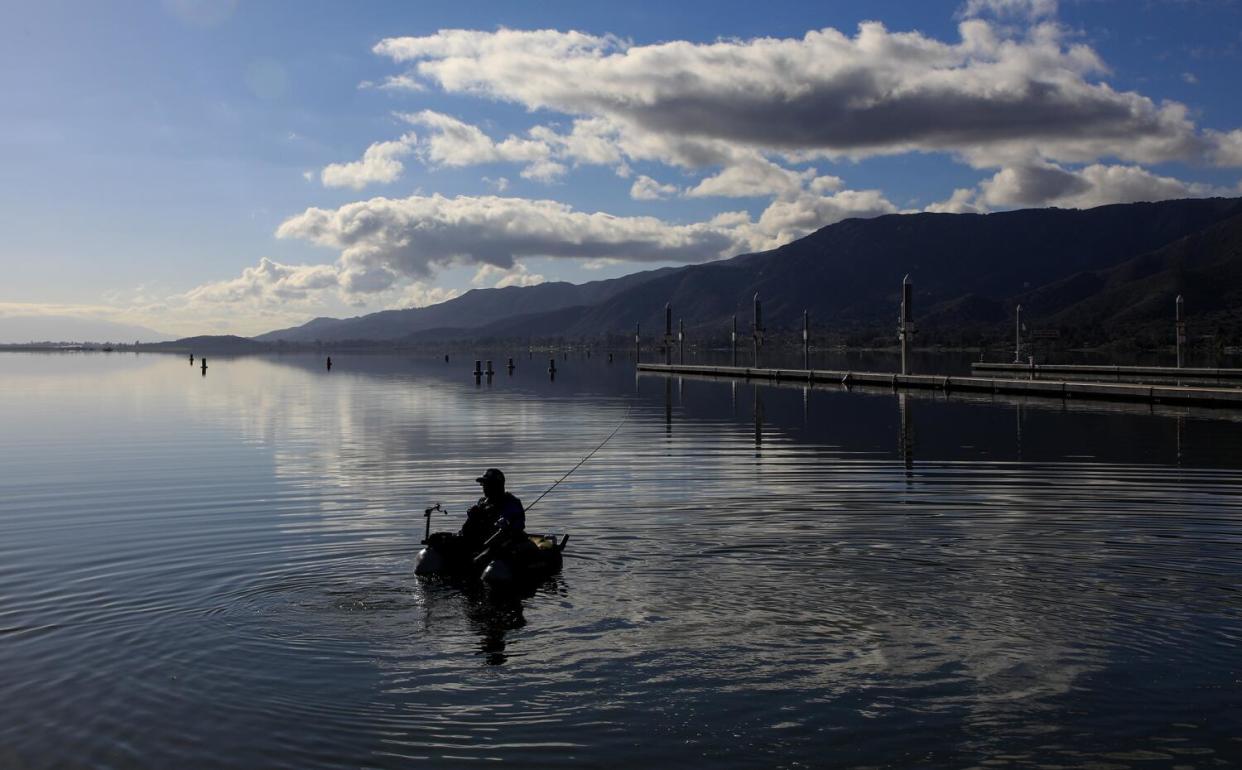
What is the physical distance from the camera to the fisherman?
15281mm

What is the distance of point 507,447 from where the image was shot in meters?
37.5

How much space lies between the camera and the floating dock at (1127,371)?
7181 centimetres

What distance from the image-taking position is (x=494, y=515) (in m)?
16.0

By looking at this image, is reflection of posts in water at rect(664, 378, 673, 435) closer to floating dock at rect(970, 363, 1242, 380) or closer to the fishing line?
the fishing line

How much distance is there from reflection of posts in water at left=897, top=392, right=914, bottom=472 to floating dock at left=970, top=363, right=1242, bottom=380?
87.5 ft

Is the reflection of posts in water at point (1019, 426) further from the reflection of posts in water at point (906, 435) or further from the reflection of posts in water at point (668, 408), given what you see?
the reflection of posts in water at point (668, 408)

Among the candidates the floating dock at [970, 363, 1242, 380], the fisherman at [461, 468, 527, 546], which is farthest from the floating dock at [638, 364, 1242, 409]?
the fisherman at [461, 468, 527, 546]

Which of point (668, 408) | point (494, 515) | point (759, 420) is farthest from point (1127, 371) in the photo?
point (494, 515)

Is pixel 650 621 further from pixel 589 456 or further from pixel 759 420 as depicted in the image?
pixel 759 420

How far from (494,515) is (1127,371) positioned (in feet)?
255

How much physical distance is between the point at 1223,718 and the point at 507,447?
2963cm

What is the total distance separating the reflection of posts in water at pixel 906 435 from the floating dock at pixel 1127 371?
26.7 meters

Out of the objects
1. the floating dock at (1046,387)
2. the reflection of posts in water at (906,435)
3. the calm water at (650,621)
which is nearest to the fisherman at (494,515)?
the calm water at (650,621)

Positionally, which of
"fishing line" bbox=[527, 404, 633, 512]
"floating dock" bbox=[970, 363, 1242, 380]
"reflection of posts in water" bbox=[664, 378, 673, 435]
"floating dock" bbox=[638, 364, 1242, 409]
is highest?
"floating dock" bbox=[970, 363, 1242, 380]
